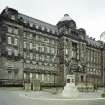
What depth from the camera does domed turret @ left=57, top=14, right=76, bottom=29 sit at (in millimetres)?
87988

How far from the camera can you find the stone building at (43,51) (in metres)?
67.9

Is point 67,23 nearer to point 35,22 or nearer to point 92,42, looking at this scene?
point 35,22

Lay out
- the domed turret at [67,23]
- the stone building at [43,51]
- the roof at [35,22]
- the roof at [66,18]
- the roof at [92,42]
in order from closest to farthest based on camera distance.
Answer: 1. the stone building at [43,51]
2. the roof at [35,22]
3. the domed turret at [67,23]
4. the roof at [66,18]
5. the roof at [92,42]

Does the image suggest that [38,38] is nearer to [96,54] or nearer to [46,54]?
[46,54]

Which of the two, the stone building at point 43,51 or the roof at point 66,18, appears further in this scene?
the roof at point 66,18

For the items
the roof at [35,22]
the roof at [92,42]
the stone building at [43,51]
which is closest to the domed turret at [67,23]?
the stone building at [43,51]

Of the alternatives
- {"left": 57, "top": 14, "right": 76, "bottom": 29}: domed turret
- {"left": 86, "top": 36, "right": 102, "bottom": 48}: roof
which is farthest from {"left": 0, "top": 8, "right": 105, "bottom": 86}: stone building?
{"left": 86, "top": 36, "right": 102, "bottom": 48}: roof

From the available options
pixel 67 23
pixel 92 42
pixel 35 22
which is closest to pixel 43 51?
pixel 35 22

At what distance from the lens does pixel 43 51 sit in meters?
78.9

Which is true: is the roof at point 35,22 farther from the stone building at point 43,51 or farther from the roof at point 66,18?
the roof at point 66,18

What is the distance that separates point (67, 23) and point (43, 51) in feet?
57.9

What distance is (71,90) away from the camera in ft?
131

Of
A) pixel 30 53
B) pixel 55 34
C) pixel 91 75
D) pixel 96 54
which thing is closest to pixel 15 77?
pixel 30 53

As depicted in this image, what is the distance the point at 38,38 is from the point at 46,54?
6.69 meters
